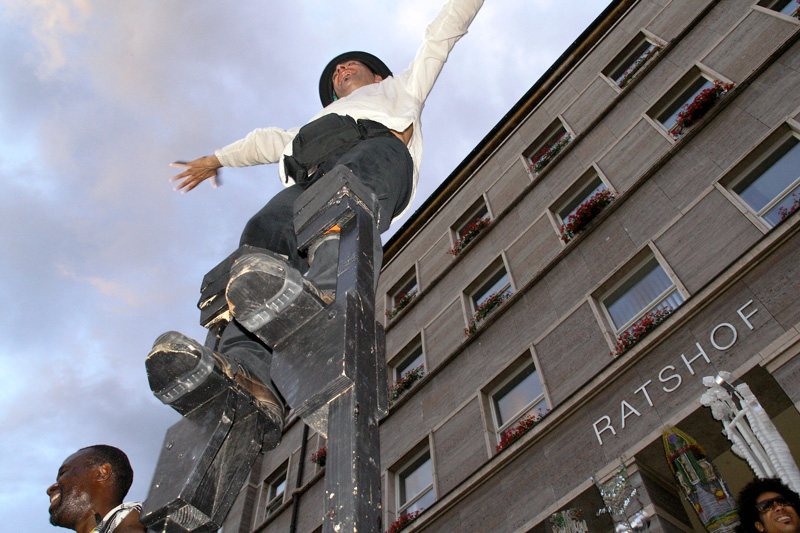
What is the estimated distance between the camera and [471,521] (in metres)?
11.4

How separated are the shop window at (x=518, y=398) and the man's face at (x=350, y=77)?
27.8 feet

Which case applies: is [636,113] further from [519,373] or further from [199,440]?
[199,440]

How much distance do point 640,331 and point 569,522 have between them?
11.6 ft

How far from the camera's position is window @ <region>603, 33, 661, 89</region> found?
678 inches

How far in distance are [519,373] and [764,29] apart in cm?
929

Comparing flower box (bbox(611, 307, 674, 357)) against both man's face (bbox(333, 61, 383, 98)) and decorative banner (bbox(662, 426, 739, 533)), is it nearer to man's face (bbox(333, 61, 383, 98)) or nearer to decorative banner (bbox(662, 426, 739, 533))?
decorative banner (bbox(662, 426, 739, 533))

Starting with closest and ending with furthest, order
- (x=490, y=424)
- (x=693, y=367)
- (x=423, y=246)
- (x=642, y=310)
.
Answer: (x=693, y=367)
(x=642, y=310)
(x=490, y=424)
(x=423, y=246)

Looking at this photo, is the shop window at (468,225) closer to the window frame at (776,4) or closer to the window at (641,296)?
the window at (641,296)

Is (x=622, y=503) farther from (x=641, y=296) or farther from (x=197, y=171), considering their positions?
(x=197, y=171)

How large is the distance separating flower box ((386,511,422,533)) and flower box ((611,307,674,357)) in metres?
5.61

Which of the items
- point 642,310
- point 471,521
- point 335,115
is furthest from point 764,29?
point 335,115

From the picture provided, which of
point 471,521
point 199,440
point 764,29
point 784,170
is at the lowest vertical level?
point 199,440

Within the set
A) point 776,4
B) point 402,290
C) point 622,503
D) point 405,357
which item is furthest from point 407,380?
point 776,4

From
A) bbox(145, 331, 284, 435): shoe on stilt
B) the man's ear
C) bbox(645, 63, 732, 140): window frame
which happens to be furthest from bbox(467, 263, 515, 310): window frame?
bbox(145, 331, 284, 435): shoe on stilt
